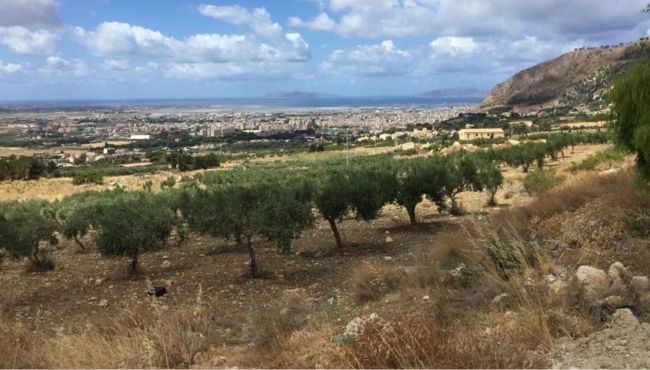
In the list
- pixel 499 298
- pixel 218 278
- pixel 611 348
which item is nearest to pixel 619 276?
pixel 499 298

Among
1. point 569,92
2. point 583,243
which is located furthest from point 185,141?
point 583,243

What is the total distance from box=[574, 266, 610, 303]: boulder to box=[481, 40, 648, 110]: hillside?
12950 centimetres

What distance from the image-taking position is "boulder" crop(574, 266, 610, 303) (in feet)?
20.1

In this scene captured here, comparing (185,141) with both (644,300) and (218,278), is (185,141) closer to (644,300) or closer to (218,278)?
(218,278)

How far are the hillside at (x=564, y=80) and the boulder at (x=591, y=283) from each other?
130m

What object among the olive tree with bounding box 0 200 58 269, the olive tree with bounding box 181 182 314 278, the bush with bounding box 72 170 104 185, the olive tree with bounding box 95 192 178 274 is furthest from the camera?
the bush with bounding box 72 170 104 185

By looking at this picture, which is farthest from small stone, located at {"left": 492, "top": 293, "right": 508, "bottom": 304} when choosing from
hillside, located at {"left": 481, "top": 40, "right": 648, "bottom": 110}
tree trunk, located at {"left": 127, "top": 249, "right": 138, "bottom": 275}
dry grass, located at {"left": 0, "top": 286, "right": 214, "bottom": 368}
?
hillside, located at {"left": 481, "top": 40, "right": 648, "bottom": 110}

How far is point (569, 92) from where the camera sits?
466 ft

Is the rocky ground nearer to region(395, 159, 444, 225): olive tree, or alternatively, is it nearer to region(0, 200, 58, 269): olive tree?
region(395, 159, 444, 225): olive tree

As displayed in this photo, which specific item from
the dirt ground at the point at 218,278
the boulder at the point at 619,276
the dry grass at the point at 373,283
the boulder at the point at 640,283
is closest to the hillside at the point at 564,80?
the dirt ground at the point at 218,278

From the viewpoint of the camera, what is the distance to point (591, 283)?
257 inches

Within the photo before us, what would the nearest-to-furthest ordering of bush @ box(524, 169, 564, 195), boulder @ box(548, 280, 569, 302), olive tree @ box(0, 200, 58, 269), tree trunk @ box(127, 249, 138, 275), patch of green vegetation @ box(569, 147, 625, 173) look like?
1. boulder @ box(548, 280, 569, 302)
2. olive tree @ box(0, 200, 58, 269)
3. tree trunk @ box(127, 249, 138, 275)
4. bush @ box(524, 169, 564, 195)
5. patch of green vegetation @ box(569, 147, 625, 173)

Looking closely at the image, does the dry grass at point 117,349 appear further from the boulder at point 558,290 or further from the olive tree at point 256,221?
the olive tree at point 256,221

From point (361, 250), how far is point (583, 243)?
24.8 feet
